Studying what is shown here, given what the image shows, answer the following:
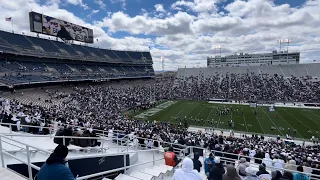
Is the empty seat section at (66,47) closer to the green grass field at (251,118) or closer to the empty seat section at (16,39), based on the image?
the empty seat section at (16,39)

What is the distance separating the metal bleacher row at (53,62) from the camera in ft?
112

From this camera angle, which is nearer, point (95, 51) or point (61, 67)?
point (61, 67)

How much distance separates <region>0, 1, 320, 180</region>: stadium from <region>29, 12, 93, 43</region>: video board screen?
20 cm

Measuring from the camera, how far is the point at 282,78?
60.0 m

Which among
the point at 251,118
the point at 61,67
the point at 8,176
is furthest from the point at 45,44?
the point at 8,176

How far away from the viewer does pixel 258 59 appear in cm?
13725

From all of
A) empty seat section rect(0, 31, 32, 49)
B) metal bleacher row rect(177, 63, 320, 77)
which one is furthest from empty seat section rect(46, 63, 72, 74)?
metal bleacher row rect(177, 63, 320, 77)

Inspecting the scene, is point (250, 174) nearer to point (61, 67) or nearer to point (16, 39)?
point (16, 39)

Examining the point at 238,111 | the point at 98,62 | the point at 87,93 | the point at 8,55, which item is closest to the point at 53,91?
the point at 87,93

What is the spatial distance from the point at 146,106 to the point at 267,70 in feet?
148

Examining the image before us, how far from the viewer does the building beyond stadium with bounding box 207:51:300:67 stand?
4889 inches

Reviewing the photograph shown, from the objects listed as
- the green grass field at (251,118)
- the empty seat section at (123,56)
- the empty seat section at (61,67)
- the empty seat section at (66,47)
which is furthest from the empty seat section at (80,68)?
the green grass field at (251,118)

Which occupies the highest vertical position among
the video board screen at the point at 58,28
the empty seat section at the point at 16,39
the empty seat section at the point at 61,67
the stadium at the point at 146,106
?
the video board screen at the point at 58,28

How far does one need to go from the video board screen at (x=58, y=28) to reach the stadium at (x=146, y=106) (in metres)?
0.20
